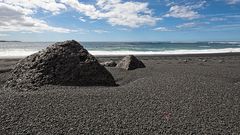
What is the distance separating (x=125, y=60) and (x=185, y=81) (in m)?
4.47

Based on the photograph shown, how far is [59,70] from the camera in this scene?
775 cm

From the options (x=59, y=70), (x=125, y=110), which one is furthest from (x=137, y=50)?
(x=125, y=110)

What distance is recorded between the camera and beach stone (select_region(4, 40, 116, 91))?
7527 mm

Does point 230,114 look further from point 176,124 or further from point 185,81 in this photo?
point 185,81

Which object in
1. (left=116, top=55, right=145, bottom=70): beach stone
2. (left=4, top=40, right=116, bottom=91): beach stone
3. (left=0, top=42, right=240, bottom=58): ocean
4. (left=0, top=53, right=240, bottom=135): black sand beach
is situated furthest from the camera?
(left=0, top=42, right=240, bottom=58): ocean

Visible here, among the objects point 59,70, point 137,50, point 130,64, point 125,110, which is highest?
point 59,70

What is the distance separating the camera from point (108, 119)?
480 cm

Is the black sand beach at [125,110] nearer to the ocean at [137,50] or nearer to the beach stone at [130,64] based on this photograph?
the beach stone at [130,64]

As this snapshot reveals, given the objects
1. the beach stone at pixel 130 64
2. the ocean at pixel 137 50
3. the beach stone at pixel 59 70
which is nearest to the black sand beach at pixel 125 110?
the beach stone at pixel 59 70

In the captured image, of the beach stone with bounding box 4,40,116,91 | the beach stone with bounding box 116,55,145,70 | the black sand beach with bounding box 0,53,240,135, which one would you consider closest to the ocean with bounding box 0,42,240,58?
the beach stone with bounding box 116,55,145,70

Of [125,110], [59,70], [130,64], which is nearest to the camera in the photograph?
[125,110]

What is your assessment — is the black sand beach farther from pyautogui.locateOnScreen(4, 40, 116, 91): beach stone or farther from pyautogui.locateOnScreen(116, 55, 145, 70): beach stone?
pyautogui.locateOnScreen(116, 55, 145, 70): beach stone

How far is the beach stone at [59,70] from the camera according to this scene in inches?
296

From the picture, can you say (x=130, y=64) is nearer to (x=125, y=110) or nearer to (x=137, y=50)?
(x=125, y=110)
